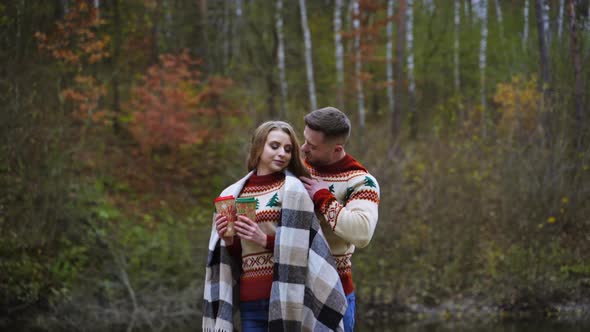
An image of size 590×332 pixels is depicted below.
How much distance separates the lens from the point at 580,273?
9.65m

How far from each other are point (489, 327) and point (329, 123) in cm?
641

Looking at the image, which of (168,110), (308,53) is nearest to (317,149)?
(168,110)

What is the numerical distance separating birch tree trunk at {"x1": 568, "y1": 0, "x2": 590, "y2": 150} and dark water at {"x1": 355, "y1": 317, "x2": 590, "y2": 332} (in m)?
2.93

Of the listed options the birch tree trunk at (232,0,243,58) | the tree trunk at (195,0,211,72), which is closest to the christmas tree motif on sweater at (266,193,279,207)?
the tree trunk at (195,0,211,72)

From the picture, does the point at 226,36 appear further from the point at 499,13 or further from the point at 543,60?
the point at 543,60

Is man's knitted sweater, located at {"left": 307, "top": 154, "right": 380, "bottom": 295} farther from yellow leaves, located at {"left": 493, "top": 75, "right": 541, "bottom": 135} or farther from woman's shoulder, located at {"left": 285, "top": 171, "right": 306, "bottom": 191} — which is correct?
yellow leaves, located at {"left": 493, "top": 75, "right": 541, "bottom": 135}

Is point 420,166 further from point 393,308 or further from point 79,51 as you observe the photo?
point 79,51

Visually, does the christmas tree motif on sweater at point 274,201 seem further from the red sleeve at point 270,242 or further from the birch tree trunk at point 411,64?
the birch tree trunk at point 411,64

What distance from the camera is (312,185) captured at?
307cm

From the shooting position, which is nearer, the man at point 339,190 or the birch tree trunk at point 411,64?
the man at point 339,190

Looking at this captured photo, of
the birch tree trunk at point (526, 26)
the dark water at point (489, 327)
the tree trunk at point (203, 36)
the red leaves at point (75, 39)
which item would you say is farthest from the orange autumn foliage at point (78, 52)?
the birch tree trunk at point (526, 26)

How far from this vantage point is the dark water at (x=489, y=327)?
27.0 ft

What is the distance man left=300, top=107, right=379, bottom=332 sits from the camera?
2877 mm

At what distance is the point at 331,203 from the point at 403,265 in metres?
7.77
